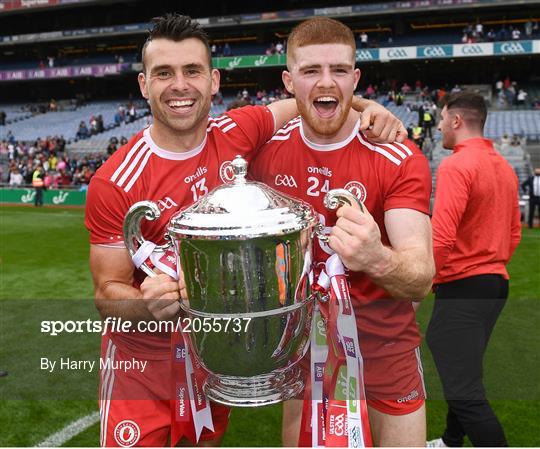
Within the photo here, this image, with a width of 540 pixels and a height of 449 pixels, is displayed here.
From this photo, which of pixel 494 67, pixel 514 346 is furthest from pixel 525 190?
pixel 494 67

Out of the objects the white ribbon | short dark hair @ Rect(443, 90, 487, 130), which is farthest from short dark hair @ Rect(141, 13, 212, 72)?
short dark hair @ Rect(443, 90, 487, 130)

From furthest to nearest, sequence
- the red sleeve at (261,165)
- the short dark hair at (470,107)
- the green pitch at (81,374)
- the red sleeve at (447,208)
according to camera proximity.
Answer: the green pitch at (81,374) → the short dark hair at (470,107) → the red sleeve at (447,208) → the red sleeve at (261,165)

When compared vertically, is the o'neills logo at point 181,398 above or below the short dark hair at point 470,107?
below

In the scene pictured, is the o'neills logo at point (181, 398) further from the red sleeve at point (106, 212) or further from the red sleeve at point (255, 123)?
the red sleeve at point (255, 123)

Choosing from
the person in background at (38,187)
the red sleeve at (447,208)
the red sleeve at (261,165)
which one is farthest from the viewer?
the person in background at (38,187)

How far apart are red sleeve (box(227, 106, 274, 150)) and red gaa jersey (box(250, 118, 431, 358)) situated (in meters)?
0.04

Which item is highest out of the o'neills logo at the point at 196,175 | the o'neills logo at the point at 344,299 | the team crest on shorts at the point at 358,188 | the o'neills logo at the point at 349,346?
the o'neills logo at the point at 196,175

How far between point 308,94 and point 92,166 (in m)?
18.5

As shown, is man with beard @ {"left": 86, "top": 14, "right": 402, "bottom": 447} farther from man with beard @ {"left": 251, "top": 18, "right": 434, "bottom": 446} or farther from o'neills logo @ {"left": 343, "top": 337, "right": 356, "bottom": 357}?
o'neills logo @ {"left": 343, "top": 337, "right": 356, "bottom": 357}

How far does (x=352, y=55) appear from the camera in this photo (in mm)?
1513

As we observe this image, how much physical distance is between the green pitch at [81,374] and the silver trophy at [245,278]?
2.50 ft

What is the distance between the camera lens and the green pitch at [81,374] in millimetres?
3131

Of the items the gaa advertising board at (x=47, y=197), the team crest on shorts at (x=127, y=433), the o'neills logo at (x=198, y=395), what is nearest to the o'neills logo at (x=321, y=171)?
the o'neills logo at (x=198, y=395)

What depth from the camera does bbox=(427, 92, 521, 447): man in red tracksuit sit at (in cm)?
238
